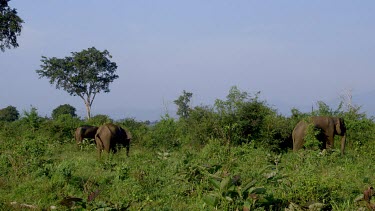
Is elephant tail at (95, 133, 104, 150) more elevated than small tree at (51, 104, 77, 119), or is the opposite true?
small tree at (51, 104, 77, 119)

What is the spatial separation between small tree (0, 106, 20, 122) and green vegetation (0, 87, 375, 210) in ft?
80.3

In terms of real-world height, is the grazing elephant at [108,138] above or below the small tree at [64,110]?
below

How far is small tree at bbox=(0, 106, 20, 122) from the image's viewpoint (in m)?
38.7

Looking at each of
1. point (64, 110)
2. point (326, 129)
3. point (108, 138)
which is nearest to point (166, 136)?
point (108, 138)

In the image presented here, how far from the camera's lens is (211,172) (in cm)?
711

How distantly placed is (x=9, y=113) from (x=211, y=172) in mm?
36567

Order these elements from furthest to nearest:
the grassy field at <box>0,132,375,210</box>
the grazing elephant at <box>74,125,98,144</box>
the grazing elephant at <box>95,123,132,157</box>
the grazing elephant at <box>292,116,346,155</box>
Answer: the grazing elephant at <box>74,125,98,144</box>, the grazing elephant at <box>95,123,132,157</box>, the grazing elephant at <box>292,116,346,155</box>, the grassy field at <box>0,132,375,210</box>

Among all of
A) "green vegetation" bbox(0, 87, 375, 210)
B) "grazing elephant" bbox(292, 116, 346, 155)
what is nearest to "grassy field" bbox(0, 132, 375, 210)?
"green vegetation" bbox(0, 87, 375, 210)

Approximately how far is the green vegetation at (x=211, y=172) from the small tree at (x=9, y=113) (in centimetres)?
2448

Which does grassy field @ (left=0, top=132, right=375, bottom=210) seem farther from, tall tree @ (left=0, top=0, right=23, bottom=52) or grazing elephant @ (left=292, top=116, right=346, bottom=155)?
tall tree @ (left=0, top=0, right=23, bottom=52)

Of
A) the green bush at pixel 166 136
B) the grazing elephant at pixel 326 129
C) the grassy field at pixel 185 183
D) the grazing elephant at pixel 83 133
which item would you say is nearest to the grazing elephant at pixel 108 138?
the green bush at pixel 166 136

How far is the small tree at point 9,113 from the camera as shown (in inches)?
1524

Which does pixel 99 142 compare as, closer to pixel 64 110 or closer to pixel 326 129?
pixel 326 129

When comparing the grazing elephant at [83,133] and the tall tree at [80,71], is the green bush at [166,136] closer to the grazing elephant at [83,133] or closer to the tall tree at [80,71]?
the grazing elephant at [83,133]
